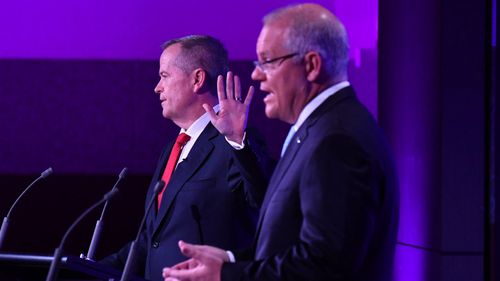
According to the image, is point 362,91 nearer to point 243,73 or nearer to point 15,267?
point 243,73

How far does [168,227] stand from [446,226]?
1455mm

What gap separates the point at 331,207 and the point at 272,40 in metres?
0.47

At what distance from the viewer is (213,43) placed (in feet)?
10.7

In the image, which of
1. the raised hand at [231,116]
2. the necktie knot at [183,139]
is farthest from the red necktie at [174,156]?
the raised hand at [231,116]

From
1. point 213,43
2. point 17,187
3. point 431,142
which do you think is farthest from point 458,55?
point 17,187

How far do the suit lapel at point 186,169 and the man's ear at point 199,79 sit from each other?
0.58ft

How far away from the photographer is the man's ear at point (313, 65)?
1.97m

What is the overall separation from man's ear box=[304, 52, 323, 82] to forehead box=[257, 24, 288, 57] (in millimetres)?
69

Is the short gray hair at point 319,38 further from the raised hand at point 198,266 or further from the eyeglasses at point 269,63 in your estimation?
the raised hand at point 198,266

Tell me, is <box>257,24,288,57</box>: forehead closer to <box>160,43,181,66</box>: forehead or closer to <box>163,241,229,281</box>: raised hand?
<box>163,241,229,281</box>: raised hand

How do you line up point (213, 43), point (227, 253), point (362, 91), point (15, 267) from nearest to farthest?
point (227, 253)
point (15, 267)
point (213, 43)
point (362, 91)

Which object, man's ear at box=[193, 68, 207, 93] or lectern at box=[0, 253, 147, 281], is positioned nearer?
lectern at box=[0, 253, 147, 281]

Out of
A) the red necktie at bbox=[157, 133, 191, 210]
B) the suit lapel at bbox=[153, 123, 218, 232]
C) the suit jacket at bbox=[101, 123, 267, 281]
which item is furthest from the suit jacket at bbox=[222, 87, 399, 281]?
the red necktie at bbox=[157, 133, 191, 210]

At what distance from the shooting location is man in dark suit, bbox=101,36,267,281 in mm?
2898
